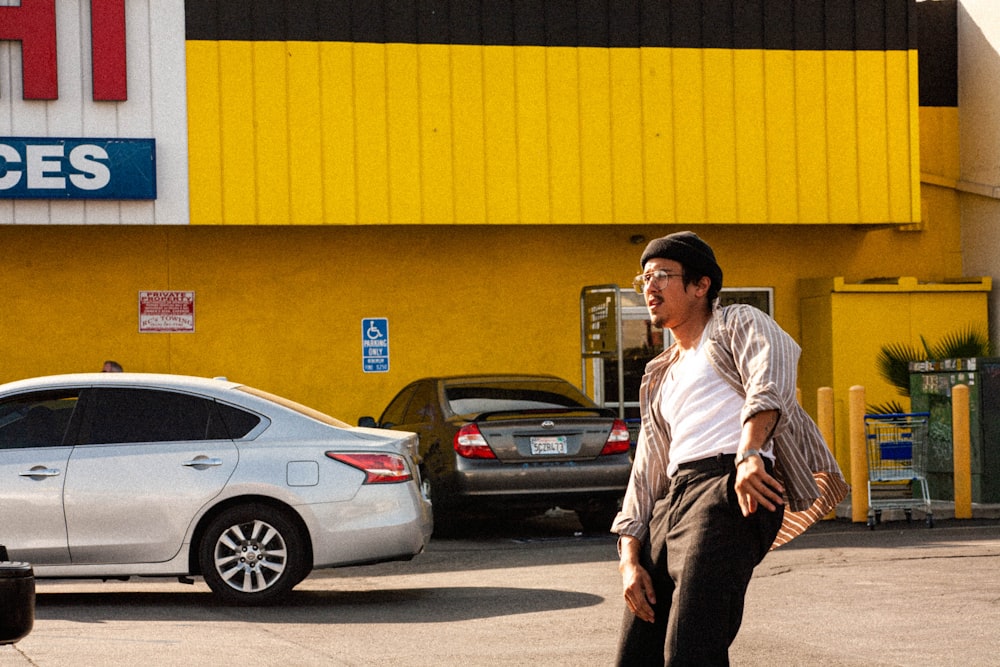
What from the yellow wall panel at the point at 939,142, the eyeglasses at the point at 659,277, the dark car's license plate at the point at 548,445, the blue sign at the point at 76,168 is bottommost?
the dark car's license plate at the point at 548,445

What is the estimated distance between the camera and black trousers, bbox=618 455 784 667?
13.9 ft

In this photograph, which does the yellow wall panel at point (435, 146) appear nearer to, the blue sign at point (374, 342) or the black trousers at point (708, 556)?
the blue sign at point (374, 342)

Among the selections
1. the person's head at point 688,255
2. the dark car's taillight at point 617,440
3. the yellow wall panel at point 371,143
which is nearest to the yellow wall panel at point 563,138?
the yellow wall panel at point 371,143

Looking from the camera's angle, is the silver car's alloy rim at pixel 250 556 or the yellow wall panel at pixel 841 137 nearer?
the silver car's alloy rim at pixel 250 556

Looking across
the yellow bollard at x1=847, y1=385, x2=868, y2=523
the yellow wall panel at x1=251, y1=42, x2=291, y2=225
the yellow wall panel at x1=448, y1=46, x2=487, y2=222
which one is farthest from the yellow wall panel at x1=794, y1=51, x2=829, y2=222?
the yellow wall panel at x1=251, y1=42, x2=291, y2=225

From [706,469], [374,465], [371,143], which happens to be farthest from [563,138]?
[706,469]

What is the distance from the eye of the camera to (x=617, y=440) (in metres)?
13.9

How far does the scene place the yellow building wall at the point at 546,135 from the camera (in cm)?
1723

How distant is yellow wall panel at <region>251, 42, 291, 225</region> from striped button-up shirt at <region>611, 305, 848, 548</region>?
12812mm

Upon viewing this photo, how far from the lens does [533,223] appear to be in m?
17.8

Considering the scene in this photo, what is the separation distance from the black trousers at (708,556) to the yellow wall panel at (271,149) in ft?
43.5

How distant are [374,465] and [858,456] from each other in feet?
19.4

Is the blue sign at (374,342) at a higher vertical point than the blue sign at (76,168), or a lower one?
lower

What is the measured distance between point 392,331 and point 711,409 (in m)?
14.6
